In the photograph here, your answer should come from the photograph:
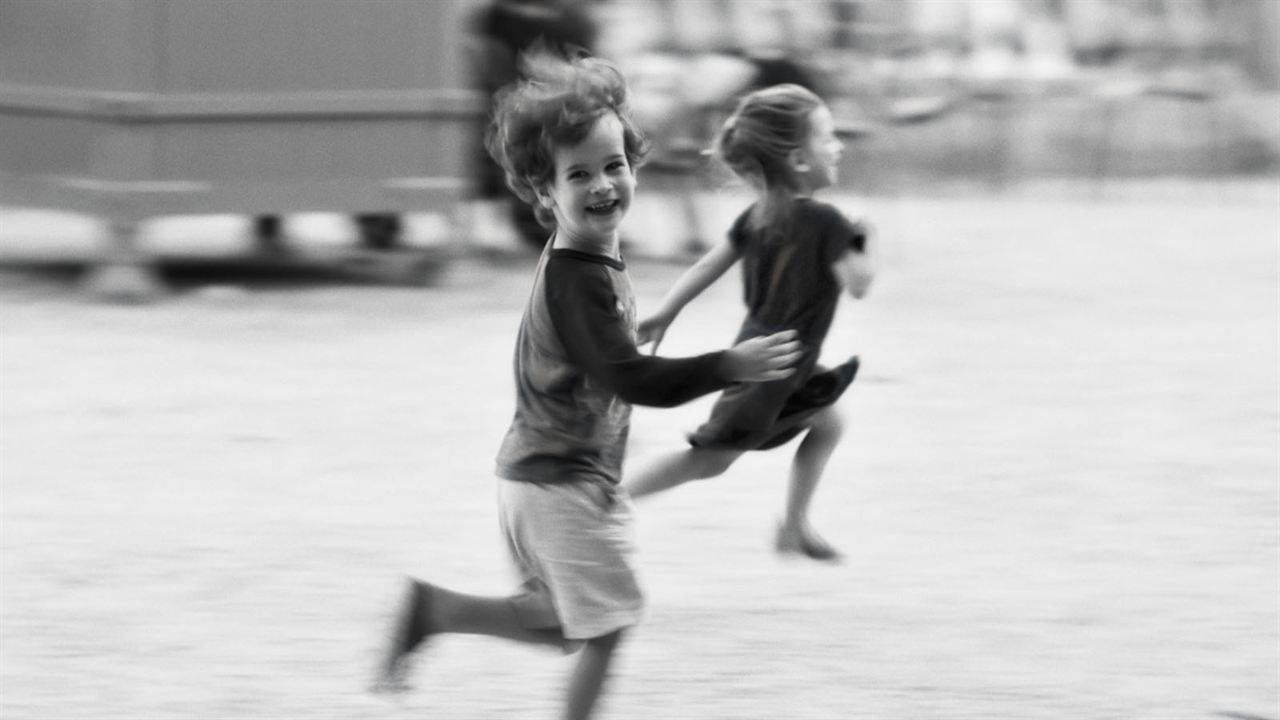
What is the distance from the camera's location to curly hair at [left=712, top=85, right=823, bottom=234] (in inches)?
207

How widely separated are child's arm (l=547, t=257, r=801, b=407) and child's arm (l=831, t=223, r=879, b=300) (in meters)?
1.51

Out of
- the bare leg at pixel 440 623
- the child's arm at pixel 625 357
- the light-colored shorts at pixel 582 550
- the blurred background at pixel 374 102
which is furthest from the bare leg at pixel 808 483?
the blurred background at pixel 374 102

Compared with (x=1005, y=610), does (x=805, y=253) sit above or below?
above

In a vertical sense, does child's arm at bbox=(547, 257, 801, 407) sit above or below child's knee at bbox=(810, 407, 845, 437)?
above

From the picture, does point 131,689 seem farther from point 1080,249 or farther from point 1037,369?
point 1080,249

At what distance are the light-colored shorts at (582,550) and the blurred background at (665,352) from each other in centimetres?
65

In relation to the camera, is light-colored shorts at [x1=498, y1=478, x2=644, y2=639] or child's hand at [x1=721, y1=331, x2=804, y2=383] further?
light-colored shorts at [x1=498, y1=478, x2=644, y2=639]

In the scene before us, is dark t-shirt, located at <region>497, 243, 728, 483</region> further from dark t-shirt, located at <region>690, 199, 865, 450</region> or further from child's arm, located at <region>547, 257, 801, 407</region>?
dark t-shirt, located at <region>690, 199, 865, 450</region>

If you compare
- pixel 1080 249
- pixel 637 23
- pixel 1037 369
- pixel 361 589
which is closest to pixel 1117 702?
pixel 361 589

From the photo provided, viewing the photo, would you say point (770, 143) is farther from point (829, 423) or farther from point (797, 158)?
point (829, 423)

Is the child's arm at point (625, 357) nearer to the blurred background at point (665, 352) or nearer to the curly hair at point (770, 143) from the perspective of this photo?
the blurred background at point (665, 352)

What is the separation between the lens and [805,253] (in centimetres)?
527

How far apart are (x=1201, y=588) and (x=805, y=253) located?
1.26m

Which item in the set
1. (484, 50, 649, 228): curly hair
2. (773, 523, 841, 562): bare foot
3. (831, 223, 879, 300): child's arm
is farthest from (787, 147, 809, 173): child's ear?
(484, 50, 649, 228): curly hair
